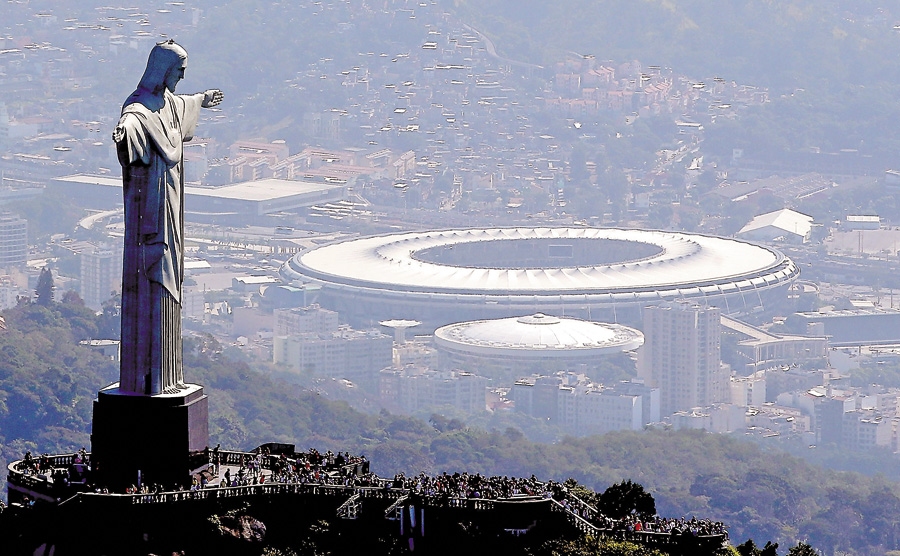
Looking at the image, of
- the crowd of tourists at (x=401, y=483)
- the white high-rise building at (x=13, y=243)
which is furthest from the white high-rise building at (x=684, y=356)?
the crowd of tourists at (x=401, y=483)

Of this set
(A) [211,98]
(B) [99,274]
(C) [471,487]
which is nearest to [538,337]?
(B) [99,274]

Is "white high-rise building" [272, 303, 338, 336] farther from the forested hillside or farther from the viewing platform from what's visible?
the viewing platform

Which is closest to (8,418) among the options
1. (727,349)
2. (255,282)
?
(727,349)

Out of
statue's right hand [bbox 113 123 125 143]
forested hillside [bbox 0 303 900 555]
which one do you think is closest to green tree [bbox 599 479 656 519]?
statue's right hand [bbox 113 123 125 143]

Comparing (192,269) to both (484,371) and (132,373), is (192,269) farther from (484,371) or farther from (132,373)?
(132,373)

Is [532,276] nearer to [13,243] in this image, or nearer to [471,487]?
[13,243]
